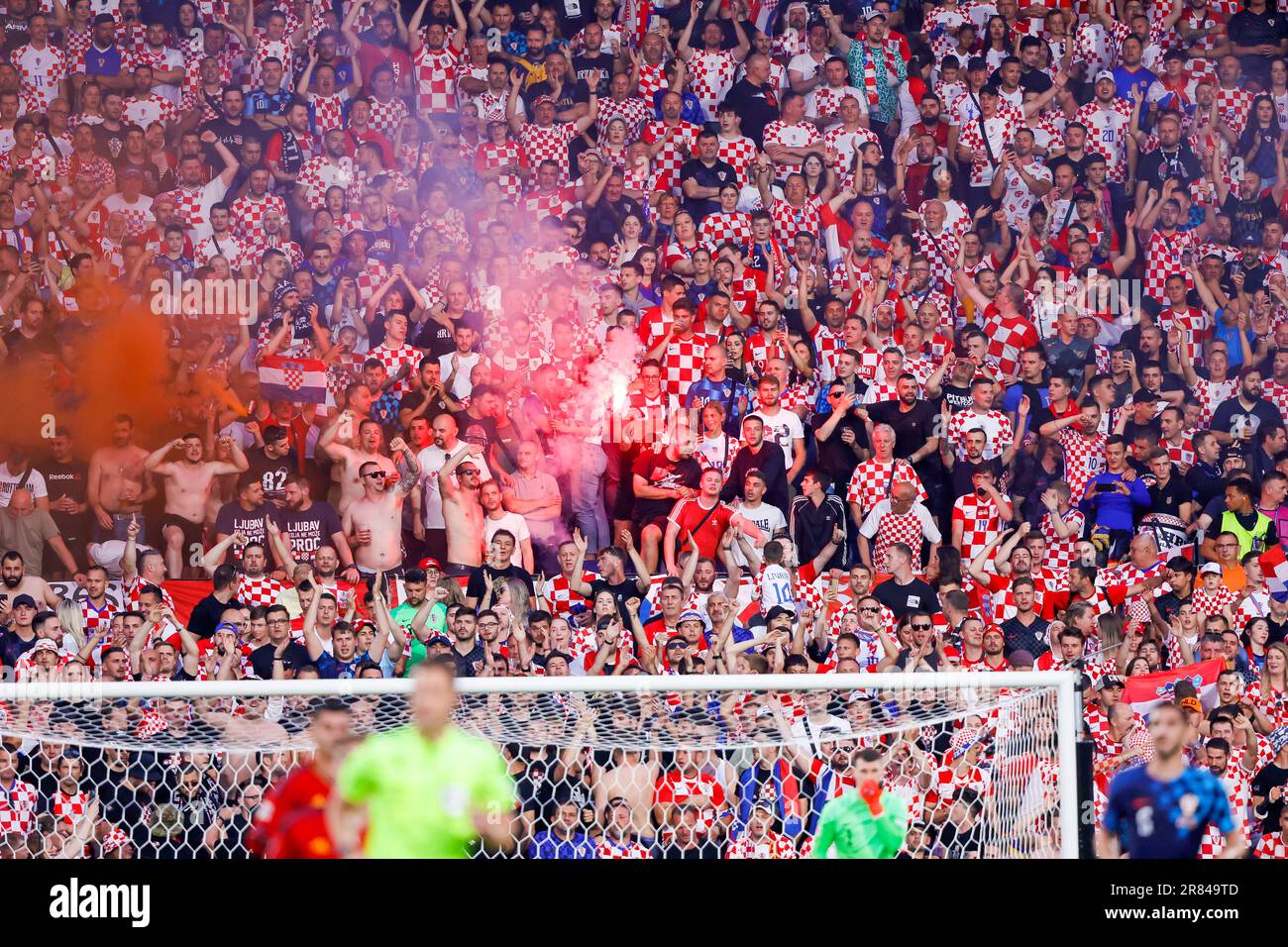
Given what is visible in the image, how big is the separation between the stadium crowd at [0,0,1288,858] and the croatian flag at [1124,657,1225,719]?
4cm

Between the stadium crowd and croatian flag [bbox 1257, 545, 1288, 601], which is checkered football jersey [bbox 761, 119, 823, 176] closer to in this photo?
the stadium crowd

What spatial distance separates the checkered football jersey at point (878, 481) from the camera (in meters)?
8.83

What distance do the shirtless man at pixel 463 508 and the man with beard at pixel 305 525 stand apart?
50 centimetres

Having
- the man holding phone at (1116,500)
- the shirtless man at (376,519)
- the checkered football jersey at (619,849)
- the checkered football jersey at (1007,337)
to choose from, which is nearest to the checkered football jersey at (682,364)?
the shirtless man at (376,519)

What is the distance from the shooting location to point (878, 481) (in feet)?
29.0

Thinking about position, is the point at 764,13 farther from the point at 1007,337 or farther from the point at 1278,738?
the point at 1278,738

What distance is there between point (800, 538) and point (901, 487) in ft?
1.87

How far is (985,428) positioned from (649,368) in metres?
1.75

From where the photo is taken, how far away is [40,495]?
28.9ft

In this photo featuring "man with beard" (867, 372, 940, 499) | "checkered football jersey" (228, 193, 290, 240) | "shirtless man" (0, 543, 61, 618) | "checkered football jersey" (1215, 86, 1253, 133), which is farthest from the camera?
"checkered football jersey" (1215, 86, 1253, 133)

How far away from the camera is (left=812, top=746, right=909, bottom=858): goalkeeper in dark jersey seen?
5516 mm

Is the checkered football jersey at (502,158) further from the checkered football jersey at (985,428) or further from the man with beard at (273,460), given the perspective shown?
the checkered football jersey at (985,428)

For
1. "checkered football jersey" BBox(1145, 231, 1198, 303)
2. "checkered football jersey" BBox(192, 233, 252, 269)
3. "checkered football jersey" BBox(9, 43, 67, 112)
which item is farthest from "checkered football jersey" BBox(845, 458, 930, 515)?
"checkered football jersey" BBox(9, 43, 67, 112)

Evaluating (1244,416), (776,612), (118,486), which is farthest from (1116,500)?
(118,486)
